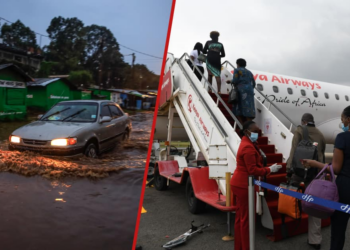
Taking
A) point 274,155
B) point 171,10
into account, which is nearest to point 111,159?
point 171,10

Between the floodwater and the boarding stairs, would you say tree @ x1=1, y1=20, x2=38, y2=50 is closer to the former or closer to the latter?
the floodwater

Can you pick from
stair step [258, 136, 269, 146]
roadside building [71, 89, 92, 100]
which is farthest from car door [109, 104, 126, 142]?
stair step [258, 136, 269, 146]

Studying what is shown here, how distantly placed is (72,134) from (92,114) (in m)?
0.12

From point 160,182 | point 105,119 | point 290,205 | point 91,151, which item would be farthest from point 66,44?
point 160,182

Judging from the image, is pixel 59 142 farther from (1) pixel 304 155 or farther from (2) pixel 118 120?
(1) pixel 304 155

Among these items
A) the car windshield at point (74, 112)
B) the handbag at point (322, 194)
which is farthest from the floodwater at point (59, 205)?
the handbag at point (322, 194)

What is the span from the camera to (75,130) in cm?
111

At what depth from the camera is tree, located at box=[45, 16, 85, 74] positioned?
3.60ft

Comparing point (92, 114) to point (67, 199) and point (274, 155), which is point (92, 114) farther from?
point (274, 155)

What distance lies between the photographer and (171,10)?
1232 millimetres

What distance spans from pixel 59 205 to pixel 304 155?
371 centimetres

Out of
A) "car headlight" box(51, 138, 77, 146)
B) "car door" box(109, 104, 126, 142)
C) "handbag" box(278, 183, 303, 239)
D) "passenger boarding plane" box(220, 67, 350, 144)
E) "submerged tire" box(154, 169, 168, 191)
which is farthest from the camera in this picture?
"passenger boarding plane" box(220, 67, 350, 144)

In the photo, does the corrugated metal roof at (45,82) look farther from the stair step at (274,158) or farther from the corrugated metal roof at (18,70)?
the stair step at (274,158)

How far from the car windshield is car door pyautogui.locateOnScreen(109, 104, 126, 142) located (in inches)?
2.9
